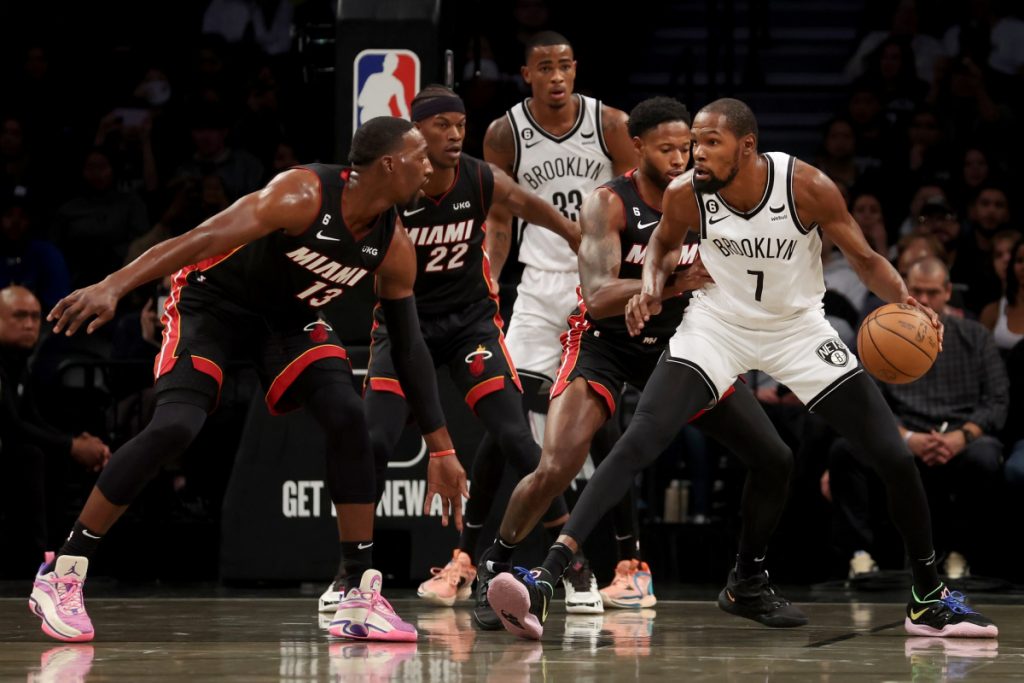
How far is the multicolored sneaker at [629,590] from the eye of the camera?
6926 mm

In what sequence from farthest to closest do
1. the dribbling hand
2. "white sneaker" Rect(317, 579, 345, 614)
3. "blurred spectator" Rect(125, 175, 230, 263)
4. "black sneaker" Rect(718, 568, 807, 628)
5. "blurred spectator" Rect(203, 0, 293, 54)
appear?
"blurred spectator" Rect(203, 0, 293, 54)
"blurred spectator" Rect(125, 175, 230, 263)
"white sneaker" Rect(317, 579, 345, 614)
"black sneaker" Rect(718, 568, 807, 628)
the dribbling hand

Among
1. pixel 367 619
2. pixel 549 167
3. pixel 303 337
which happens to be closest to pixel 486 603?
pixel 367 619

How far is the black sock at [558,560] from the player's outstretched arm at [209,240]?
1374 millimetres

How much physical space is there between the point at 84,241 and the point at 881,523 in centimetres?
557

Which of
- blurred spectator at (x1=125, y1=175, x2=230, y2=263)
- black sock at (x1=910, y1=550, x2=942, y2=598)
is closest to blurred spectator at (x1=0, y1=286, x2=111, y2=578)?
blurred spectator at (x1=125, y1=175, x2=230, y2=263)

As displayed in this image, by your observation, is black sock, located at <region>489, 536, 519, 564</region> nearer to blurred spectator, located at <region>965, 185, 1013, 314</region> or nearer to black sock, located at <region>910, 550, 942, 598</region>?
black sock, located at <region>910, 550, 942, 598</region>

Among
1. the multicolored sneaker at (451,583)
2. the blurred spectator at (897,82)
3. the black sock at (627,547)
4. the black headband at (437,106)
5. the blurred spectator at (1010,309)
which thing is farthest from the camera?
the blurred spectator at (897,82)

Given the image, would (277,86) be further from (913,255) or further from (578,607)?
(578,607)

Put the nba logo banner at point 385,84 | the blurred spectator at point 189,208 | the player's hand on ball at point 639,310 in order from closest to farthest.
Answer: the player's hand on ball at point 639,310 < the nba logo banner at point 385,84 < the blurred spectator at point 189,208

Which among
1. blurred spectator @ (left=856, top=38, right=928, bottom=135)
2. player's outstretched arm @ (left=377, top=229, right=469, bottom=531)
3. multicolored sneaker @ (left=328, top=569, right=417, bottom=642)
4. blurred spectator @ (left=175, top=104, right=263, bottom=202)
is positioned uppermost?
blurred spectator @ (left=856, top=38, right=928, bottom=135)

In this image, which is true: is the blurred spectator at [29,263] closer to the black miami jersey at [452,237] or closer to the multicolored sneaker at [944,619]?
the black miami jersey at [452,237]

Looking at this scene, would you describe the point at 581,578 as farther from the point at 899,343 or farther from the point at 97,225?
the point at 97,225

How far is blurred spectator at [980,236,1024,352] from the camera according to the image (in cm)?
871

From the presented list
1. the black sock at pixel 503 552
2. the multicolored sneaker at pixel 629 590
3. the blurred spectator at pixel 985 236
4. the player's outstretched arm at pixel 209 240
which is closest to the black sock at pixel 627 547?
the multicolored sneaker at pixel 629 590
